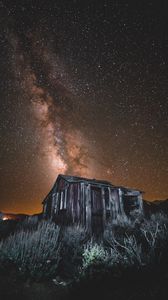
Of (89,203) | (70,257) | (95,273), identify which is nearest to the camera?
(95,273)

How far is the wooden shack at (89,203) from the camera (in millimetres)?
13856

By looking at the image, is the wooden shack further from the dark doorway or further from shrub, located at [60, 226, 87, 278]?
shrub, located at [60, 226, 87, 278]

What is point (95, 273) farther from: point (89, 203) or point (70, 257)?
point (89, 203)

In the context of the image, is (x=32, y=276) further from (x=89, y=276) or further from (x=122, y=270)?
(x=122, y=270)

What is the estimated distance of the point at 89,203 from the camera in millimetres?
14250

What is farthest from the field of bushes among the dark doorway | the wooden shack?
the wooden shack

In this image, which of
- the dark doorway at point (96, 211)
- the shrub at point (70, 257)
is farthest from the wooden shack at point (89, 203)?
the shrub at point (70, 257)

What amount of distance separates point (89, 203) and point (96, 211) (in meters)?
0.82

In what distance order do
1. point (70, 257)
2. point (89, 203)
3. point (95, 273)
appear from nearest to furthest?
1. point (95, 273)
2. point (70, 257)
3. point (89, 203)

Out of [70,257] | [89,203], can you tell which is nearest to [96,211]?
[89,203]

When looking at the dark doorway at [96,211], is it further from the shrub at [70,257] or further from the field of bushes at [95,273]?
the field of bushes at [95,273]

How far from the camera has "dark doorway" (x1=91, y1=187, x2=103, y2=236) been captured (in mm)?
13481

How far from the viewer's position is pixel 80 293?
367cm

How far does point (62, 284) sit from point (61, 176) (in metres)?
12.6
